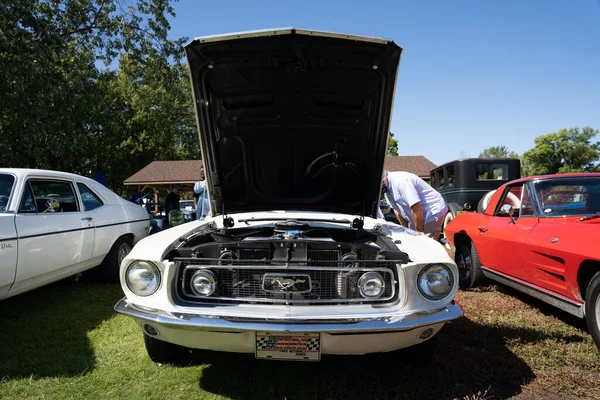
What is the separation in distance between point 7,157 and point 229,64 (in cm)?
986

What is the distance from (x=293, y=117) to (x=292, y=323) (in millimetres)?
1976

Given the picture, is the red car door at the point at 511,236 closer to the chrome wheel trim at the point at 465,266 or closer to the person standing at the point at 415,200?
the chrome wheel trim at the point at 465,266

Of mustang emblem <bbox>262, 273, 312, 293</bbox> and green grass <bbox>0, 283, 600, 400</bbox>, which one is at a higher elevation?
mustang emblem <bbox>262, 273, 312, 293</bbox>

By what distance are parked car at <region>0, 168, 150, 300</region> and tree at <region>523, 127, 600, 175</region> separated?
44.6 meters

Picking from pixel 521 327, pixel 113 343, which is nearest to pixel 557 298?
pixel 521 327

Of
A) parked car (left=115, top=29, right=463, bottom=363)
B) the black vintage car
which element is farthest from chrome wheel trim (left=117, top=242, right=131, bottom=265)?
the black vintage car

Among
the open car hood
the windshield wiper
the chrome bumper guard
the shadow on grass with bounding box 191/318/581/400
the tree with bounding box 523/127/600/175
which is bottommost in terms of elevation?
the shadow on grass with bounding box 191/318/581/400

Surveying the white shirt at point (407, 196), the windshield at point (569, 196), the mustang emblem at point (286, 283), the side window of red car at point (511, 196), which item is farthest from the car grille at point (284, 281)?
the side window of red car at point (511, 196)

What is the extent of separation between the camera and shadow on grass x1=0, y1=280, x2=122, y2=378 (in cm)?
277

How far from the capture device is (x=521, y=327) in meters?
3.46

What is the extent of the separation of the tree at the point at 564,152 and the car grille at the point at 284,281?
44977 millimetres

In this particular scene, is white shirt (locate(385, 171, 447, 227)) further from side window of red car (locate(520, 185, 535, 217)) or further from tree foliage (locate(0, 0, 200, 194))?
tree foliage (locate(0, 0, 200, 194))

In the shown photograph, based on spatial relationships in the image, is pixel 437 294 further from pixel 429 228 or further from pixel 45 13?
pixel 45 13

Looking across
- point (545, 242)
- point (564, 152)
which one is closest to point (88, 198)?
point (545, 242)
